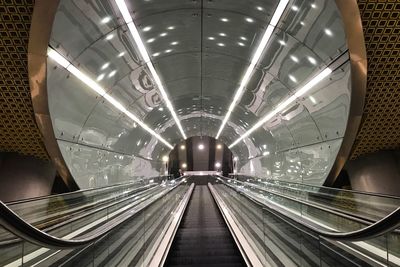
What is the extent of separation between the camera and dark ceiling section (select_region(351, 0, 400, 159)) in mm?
4594

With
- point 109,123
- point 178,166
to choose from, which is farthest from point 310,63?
point 178,166

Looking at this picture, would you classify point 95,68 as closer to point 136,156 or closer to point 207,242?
point 207,242

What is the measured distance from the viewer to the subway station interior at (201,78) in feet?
13.7

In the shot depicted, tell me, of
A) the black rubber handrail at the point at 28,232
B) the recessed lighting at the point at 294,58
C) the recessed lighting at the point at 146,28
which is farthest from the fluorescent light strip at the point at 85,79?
the recessed lighting at the point at 294,58

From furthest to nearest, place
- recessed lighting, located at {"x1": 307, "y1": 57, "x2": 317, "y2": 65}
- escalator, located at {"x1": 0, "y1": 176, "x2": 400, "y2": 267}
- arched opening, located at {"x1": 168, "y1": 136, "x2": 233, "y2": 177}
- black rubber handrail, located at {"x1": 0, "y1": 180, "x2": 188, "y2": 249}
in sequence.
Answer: arched opening, located at {"x1": 168, "y1": 136, "x2": 233, "y2": 177}
recessed lighting, located at {"x1": 307, "y1": 57, "x2": 317, "y2": 65}
escalator, located at {"x1": 0, "y1": 176, "x2": 400, "y2": 267}
black rubber handrail, located at {"x1": 0, "y1": 180, "x2": 188, "y2": 249}

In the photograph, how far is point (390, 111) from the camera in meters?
6.07

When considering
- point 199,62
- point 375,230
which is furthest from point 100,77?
point 375,230

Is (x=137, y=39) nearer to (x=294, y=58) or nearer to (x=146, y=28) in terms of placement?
(x=146, y=28)

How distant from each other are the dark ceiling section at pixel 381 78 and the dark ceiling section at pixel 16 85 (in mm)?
Result: 4449

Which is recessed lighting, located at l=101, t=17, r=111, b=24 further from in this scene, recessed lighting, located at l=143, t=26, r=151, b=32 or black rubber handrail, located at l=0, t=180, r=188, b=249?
black rubber handrail, located at l=0, t=180, r=188, b=249

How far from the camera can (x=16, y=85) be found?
540 cm

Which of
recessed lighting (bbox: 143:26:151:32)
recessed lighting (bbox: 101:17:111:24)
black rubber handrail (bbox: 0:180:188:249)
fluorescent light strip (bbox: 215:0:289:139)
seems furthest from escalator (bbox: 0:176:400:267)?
recessed lighting (bbox: 143:26:151:32)

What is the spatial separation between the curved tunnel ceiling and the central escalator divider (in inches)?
114

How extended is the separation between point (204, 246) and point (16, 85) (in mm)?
4744
